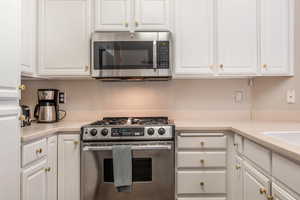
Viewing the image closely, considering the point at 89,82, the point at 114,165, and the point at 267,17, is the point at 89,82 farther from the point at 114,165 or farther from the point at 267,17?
the point at 267,17

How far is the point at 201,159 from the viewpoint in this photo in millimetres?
1992

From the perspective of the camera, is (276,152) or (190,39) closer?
(276,152)

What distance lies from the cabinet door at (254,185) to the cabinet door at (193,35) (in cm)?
106

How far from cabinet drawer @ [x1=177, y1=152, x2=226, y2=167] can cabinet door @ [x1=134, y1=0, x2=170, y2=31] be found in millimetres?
1204

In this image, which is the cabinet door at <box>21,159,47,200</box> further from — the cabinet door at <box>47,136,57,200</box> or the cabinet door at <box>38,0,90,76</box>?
the cabinet door at <box>38,0,90,76</box>

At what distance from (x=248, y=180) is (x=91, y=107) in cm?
172

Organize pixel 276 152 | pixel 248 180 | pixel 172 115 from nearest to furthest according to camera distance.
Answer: pixel 276 152, pixel 248 180, pixel 172 115

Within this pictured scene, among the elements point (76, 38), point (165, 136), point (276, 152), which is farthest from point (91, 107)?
point (276, 152)

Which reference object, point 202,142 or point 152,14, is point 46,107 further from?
point 202,142

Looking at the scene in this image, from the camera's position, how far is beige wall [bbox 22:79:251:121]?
2.58 meters

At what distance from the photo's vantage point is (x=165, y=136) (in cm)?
195

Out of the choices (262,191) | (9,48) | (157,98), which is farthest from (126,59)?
(262,191)

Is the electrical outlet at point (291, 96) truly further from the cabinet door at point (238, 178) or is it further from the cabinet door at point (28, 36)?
the cabinet door at point (28, 36)

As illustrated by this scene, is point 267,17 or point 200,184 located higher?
point 267,17
